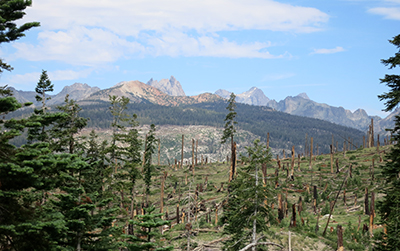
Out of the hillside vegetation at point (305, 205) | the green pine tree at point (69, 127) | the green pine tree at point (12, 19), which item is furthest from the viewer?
the green pine tree at point (69, 127)

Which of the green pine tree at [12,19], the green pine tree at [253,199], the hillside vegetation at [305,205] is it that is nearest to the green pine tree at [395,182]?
the hillside vegetation at [305,205]

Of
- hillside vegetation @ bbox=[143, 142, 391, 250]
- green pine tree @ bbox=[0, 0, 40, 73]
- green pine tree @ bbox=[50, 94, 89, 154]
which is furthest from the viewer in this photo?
green pine tree @ bbox=[50, 94, 89, 154]

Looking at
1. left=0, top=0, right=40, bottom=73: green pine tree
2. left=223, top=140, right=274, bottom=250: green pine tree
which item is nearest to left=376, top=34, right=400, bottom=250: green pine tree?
left=223, top=140, right=274, bottom=250: green pine tree

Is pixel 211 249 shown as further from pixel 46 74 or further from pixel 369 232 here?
pixel 46 74

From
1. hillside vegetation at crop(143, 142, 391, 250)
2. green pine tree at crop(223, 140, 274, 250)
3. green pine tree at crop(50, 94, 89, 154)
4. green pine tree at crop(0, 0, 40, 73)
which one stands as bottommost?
hillside vegetation at crop(143, 142, 391, 250)

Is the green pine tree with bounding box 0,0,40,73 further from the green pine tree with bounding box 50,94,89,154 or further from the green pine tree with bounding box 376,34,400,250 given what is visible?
the green pine tree with bounding box 376,34,400,250

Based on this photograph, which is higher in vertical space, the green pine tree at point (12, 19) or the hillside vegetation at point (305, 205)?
the green pine tree at point (12, 19)

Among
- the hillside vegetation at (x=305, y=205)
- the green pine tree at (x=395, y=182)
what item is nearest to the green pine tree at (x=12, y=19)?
the hillside vegetation at (x=305, y=205)

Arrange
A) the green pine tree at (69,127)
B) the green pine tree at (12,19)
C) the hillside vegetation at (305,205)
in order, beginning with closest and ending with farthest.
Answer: the green pine tree at (12,19) → the hillside vegetation at (305,205) → the green pine tree at (69,127)

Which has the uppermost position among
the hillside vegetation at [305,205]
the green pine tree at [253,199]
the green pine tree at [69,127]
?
the green pine tree at [69,127]

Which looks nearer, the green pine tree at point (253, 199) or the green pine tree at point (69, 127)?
the green pine tree at point (253, 199)

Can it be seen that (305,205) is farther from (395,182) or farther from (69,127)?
(69,127)

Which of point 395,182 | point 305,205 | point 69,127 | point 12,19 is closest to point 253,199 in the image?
→ point 395,182

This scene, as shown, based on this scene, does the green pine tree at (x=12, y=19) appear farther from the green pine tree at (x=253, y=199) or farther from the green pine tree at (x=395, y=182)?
the green pine tree at (x=395, y=182)
